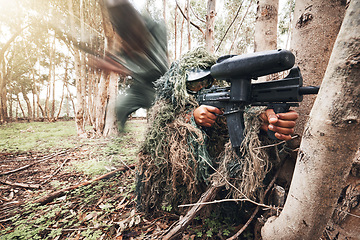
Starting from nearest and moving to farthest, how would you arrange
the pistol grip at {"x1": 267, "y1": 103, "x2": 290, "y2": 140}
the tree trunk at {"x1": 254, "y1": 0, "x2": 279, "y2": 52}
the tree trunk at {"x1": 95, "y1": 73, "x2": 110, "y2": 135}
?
the pistol grip at {"x1": 267, "y1": 103, "x2": 290, "y2": 140}
the tree trunk at {"x1": 254, "y1": 0, "x2": 279, "y2": 52}
the tree trunk at {"x1": 95, "y1": 73, "x2": 110, "y2": 135}

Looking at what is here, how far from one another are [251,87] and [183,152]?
648mm

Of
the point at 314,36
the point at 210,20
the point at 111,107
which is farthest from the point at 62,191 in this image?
the point at 210,20

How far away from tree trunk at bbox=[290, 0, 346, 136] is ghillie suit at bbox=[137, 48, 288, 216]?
40cm

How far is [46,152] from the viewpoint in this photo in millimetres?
3477

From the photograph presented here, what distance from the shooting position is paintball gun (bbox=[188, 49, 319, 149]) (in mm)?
715

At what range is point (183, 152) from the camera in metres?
1.09

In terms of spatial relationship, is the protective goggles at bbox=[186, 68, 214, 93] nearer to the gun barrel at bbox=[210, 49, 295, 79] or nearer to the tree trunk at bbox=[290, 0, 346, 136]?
the gun barrel at bbox=[210, 49, 295, 79]

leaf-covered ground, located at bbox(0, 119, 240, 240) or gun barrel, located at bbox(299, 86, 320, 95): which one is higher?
gun barrel, located at bbox(299, 86, 320, 95)

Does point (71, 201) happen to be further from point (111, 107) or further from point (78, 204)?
point (111, 107)

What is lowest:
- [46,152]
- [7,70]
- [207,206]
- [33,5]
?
[46,152]

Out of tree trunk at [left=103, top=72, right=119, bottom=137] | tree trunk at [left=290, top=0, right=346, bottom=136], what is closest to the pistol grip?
tree trunk at [left=290, top=0, right=346, bottom=136]

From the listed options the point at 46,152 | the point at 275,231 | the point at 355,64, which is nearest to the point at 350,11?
the point at 355,64

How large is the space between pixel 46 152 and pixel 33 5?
5877 mm

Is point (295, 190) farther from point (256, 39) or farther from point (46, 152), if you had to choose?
point (46, 152)
